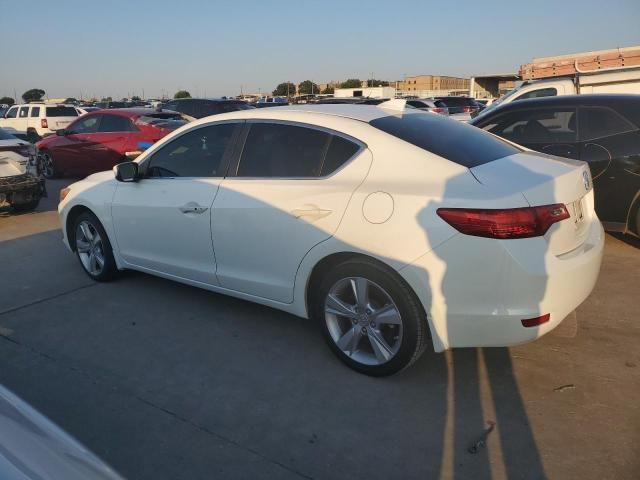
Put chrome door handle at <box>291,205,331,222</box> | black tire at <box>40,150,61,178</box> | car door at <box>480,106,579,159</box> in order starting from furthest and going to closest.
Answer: black tire at <box>40,150,61,178</box>
car door at <box>480,106,579,159</box>
chrome door handle at <box>291,205,331,222</box>

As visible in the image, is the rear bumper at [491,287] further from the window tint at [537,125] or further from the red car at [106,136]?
the red car at [106,136]

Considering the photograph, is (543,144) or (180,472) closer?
(180,472)

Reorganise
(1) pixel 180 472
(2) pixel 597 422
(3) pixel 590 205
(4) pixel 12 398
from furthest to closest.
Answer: (3) pixel 590 205 → (2) pixel 597 422 → (1) pixel 180 472 → (4) pixel 12 398

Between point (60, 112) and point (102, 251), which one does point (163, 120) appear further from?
point (60, 112)

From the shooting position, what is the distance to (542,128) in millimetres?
5977

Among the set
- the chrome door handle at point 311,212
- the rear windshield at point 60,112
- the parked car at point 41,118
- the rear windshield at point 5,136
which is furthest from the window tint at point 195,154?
the rear windshield at point 60,112

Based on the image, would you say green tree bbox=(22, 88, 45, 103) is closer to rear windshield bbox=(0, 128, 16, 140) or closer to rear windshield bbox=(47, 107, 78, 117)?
rear windshield bbox=(47, 107, 78, 117)

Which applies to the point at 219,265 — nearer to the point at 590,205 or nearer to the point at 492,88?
the point at 590,205

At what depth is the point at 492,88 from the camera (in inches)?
1243

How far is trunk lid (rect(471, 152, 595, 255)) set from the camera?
9.37 feet

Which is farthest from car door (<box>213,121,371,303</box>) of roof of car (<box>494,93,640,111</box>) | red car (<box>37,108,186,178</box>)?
red car (<box>37,108,186,178</box>)

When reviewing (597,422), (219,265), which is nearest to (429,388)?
(597,422)

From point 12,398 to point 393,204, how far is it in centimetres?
→ 201

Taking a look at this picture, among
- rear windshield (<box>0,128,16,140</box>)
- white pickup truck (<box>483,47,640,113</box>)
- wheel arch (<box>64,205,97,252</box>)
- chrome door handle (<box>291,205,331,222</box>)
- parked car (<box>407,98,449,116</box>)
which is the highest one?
white pickup truck (<box>483,47,640,113</box>)
